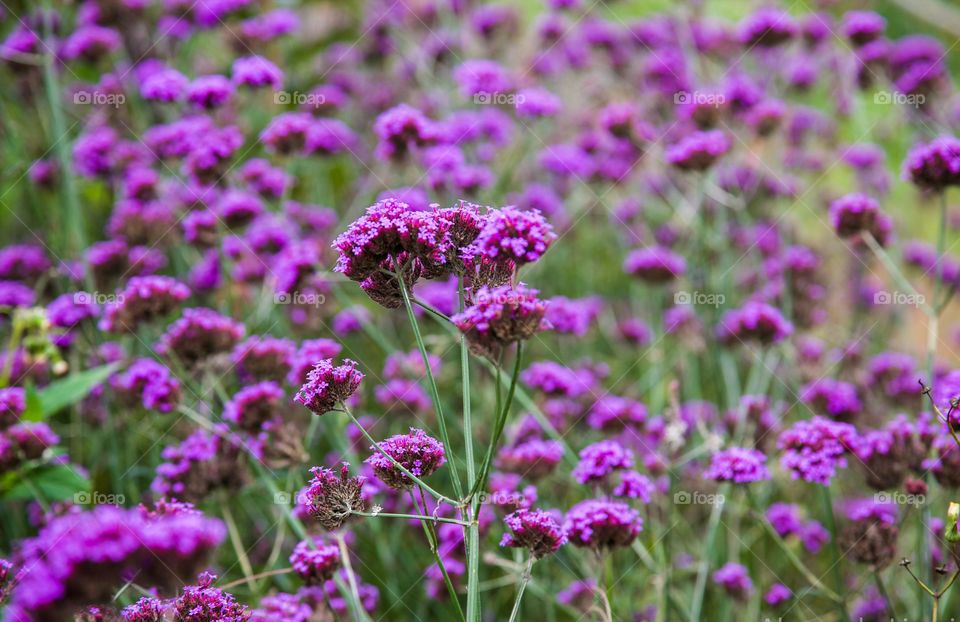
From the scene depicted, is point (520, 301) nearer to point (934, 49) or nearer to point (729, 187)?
point (729, 187)

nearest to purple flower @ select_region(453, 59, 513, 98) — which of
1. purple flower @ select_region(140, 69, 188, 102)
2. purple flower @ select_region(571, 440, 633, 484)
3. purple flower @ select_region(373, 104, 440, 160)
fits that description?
purple flower @ select_region(373, 104, 440, 160)

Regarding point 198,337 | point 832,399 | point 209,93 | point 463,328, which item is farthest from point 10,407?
point 832,399

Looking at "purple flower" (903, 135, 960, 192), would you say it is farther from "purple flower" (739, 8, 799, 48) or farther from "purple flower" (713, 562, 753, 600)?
"purple flower" (739, 8, 799, 48)

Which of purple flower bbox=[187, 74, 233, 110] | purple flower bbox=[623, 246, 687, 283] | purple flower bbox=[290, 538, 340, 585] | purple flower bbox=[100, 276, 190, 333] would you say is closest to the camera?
purple flower bbox=[290, 538, 340, 585]

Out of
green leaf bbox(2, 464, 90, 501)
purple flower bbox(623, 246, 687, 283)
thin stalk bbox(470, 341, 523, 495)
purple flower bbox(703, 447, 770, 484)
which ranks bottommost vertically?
green leaf bbox(2, 464, 90, 501)

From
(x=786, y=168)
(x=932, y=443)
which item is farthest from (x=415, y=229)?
(x=786, y=168)

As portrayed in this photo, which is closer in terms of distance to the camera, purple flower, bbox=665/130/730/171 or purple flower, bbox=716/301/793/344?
purple flower, bbox=716/301/793/344
